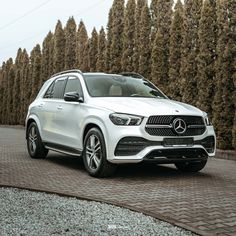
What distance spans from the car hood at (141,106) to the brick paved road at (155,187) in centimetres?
108

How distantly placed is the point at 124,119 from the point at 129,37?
1228 cm

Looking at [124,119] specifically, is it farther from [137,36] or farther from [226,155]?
[137,36]

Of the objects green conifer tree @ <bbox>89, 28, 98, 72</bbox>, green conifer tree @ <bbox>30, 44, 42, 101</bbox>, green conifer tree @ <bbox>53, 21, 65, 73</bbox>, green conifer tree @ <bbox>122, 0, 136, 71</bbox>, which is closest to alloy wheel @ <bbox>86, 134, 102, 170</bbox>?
green conifer tree @ <bbox>122, 0, 136, 71</bbox>

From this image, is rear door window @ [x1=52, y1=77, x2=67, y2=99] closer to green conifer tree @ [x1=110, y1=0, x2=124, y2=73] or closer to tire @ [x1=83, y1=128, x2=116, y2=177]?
tire @ [x1=83, y1=128, x2=116, y2=177]

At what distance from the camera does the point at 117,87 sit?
8086 millimetres

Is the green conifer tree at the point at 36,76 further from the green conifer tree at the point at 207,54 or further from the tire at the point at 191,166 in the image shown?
the tire at the point at 191,166

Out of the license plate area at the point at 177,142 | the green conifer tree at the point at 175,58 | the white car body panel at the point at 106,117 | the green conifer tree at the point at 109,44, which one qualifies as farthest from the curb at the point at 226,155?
the green conifer tree at the point at 109,44

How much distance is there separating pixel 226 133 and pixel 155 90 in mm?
4467

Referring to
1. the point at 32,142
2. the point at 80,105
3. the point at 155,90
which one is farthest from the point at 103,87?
the point at 32,142

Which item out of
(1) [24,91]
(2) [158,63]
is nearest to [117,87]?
(2) [158,63]

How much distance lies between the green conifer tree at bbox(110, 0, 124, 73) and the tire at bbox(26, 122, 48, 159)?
9859 mm

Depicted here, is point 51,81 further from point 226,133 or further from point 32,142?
point 226,133

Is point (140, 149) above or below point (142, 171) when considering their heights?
above

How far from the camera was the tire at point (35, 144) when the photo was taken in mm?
9469
